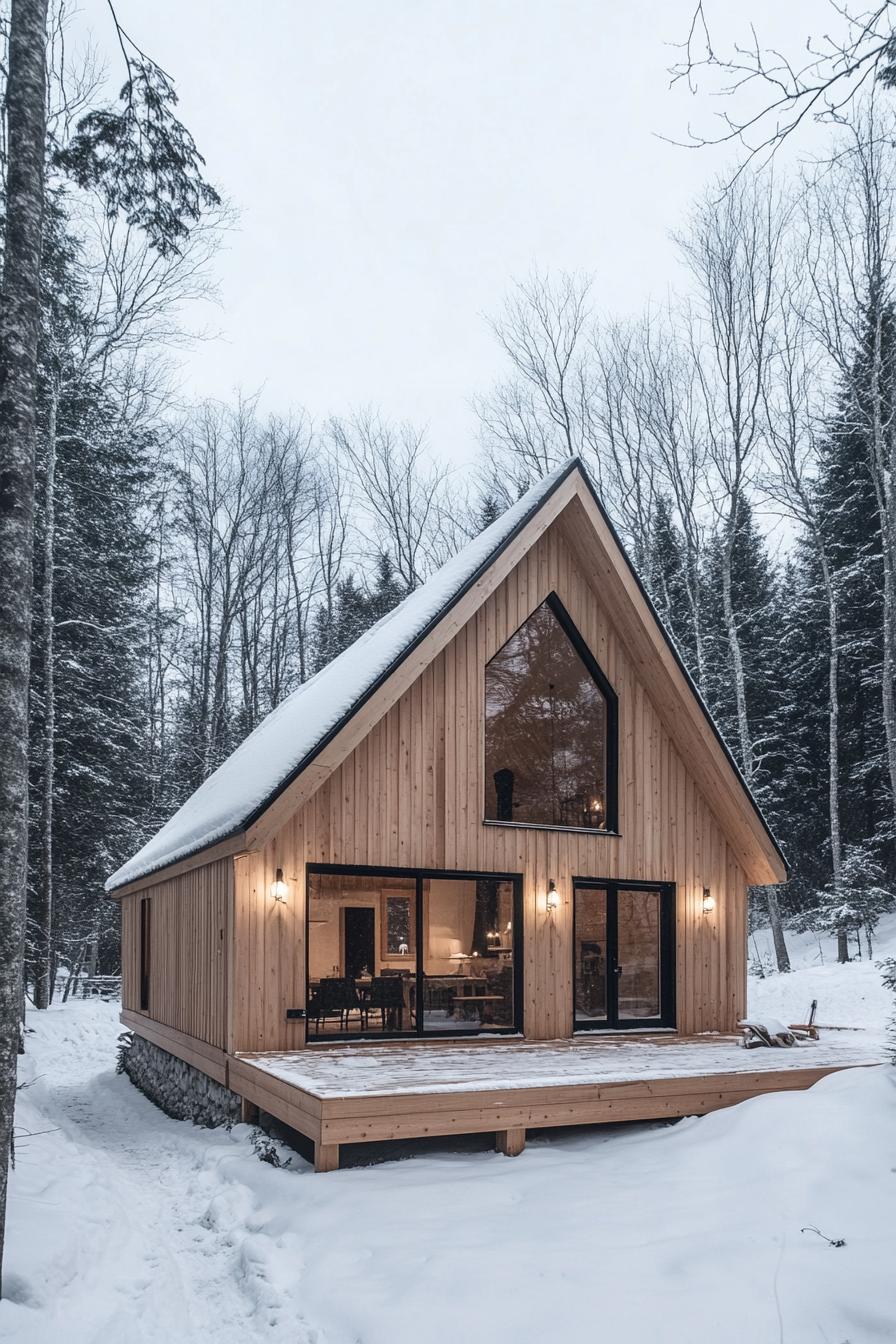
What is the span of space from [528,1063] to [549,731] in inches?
142

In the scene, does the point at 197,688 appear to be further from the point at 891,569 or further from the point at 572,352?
the point at 891,569

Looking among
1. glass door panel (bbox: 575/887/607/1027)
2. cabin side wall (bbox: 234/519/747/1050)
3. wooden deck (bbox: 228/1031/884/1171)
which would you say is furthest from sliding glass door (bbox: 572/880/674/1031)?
wooden deck (bbox: 228/1031/884/1171)

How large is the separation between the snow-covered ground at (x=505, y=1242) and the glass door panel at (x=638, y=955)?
11.6 ft

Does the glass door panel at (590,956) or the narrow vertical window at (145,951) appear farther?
the narrow vertical window at (145,951)

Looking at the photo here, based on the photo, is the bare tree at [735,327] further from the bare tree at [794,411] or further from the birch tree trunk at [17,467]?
the birch tree trunk at [17,467]

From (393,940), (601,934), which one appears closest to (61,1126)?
(393,940)

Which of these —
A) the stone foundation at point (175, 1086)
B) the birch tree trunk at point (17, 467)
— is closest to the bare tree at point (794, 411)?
the stone foundation at point (175, 1086)

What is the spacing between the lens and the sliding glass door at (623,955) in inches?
426

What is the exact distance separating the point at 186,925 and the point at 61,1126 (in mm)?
2165

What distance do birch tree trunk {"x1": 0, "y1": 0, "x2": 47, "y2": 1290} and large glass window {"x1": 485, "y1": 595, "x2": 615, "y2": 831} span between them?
612 centimetres

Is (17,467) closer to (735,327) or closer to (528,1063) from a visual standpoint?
(528,1063)

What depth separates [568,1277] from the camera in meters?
4.80

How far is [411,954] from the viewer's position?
9844 mm

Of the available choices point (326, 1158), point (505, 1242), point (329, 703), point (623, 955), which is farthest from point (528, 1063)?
point (329, 703)
